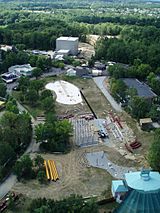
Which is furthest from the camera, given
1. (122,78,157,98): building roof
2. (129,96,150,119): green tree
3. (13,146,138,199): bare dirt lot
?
(122,78,157,98): building roof

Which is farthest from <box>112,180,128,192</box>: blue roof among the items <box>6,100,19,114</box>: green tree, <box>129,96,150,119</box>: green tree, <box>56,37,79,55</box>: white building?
<box>56,37,79,55</box>: white building

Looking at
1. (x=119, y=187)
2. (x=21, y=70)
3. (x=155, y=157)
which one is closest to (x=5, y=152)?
(x=119, y=187)

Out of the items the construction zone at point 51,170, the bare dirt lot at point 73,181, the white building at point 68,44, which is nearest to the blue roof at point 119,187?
the bare dirt lot at point 73,181

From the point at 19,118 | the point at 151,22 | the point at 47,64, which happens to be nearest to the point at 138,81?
the point at 47,64

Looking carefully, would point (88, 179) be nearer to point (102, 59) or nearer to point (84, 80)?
point (84, 80)

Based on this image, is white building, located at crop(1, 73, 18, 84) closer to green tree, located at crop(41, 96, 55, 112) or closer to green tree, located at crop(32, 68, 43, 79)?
green tree, located at crop(32, 68, 43, 79)

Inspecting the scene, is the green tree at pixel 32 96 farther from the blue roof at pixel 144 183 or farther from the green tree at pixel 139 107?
the blue roof at pixel 144 183

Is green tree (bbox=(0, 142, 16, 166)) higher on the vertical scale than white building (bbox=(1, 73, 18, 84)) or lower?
higher
